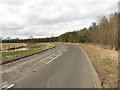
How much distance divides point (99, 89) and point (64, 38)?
134311mm

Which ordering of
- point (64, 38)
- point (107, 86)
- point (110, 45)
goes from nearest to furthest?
point (107, 86), point (110, 45), point (64, 38)

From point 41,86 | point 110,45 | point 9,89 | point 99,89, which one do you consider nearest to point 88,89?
point 99,89

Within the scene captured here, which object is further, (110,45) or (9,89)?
A: (110,45)

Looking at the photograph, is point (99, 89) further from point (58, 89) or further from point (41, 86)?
point (41, 86)

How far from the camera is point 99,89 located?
10078 millimetres

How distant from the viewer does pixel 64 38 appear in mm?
144250

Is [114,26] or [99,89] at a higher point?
[114,26]

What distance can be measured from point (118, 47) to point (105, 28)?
10.1 m

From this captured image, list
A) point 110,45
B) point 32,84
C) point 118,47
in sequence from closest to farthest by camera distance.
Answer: point 32,84, point 118,47, point 110,45

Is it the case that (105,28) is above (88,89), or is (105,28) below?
above

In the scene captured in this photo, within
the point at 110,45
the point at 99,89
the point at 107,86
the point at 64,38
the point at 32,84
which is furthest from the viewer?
the point at 64,38

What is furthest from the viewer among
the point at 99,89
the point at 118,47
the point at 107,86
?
the point at 118,47

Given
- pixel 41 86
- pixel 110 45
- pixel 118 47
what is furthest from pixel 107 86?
pixel 110 45

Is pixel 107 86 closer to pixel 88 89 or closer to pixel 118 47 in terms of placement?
pixel 88 89
